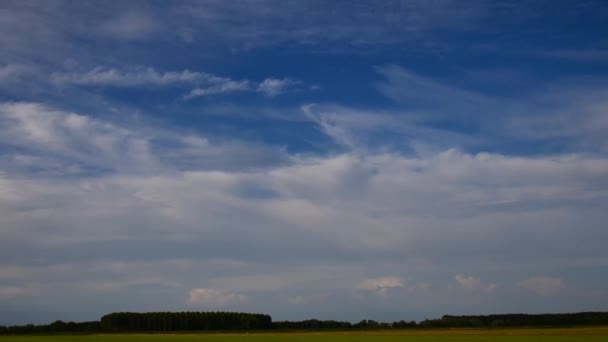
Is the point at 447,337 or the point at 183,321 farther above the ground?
the point at 183,321

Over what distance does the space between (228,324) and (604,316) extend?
99636 millimetres

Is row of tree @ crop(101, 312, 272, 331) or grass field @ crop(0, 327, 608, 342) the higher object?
row of tree @ crop(101, 312, 272, 331)

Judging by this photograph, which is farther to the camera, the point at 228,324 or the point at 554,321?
the point at 228,324

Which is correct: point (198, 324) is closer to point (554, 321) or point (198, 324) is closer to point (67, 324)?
point (67, 324)

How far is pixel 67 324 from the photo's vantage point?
17025 cm

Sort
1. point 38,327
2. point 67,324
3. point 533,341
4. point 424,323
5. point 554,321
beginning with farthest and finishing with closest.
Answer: point 67,324 → point 38,327 → point 424,323 → point 554,321 → point 533,341

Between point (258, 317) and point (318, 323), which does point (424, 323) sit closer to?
point (318, 323)

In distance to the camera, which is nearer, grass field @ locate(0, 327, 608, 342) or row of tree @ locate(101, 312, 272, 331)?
grass field @ locate(0, 327, 608, 342)

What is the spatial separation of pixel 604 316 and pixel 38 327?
420 ft

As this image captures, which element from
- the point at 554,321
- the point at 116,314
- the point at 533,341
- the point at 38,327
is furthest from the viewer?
the point at 116,314

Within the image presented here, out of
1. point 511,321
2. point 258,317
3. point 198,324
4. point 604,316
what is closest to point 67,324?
point 198,324

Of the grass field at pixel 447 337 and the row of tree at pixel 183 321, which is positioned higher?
the row of tree at pixel 183 321

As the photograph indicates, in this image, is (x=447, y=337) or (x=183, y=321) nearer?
(x=447, y=337)

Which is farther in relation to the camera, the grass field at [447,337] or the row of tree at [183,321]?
the row of tree at [183,321]
